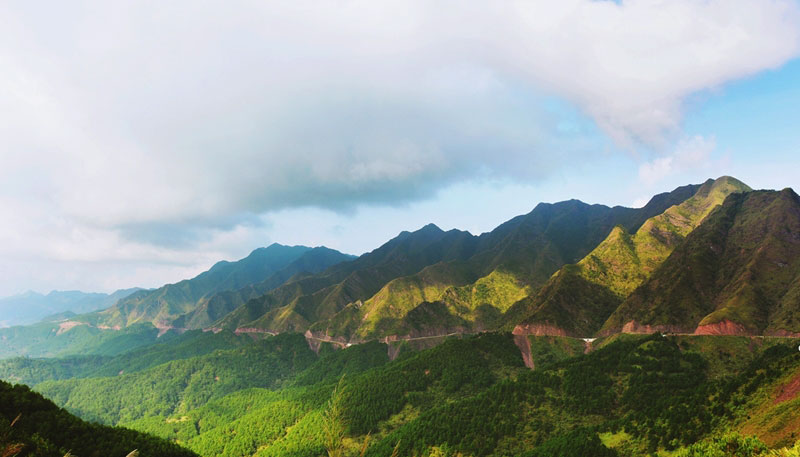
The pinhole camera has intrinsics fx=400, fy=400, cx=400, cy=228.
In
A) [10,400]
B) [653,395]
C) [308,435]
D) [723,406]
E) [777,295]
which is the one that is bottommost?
[308,435]

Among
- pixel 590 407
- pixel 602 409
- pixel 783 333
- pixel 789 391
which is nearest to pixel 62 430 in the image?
pixel 590 407

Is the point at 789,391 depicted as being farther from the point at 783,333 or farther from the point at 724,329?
the point at 783,333

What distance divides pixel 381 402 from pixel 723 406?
134548 mm

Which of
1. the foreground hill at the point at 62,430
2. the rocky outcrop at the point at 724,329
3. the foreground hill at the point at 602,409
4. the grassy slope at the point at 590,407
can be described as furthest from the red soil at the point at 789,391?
the foreground hill at the point at 62,430

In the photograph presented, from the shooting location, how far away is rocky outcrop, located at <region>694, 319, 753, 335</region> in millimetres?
175163

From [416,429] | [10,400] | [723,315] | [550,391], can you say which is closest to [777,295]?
[723,315]

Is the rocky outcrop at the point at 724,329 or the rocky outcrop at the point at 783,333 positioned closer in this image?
the rocky outcrop at the point at 783,333

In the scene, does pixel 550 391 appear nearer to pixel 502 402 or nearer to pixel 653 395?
pixel 502 402

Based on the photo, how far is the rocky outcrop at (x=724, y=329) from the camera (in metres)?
175

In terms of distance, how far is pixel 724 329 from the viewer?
17825 cm

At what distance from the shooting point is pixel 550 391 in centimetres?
16250

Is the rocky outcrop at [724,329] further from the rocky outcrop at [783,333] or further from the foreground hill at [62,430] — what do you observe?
the foreground hill at [62,430]

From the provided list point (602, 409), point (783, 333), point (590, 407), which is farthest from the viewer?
point (783, 333)

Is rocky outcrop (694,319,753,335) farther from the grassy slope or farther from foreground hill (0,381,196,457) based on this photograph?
foreground hill (0,381,196,457)
